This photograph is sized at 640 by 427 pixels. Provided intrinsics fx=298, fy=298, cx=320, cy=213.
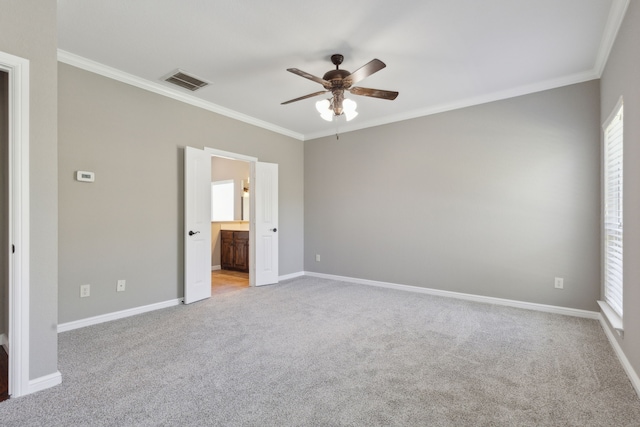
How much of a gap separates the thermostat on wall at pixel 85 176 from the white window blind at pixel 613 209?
4887 mm

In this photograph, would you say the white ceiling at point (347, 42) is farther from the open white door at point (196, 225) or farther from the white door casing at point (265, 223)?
the white door casing at point (265, 223)

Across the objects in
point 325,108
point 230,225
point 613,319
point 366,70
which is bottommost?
point 613,319

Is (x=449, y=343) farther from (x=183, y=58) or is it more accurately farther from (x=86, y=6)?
(x=86, y=6)

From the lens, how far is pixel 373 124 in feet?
16.2

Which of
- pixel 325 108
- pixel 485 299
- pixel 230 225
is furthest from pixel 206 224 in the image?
pixel 485 299

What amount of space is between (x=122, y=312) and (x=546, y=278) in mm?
4940

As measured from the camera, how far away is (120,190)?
3357mm

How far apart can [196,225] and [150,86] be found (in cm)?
179

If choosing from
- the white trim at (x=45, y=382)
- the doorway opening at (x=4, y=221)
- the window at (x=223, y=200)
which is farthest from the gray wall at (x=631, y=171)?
the window at (x=223, y=200)

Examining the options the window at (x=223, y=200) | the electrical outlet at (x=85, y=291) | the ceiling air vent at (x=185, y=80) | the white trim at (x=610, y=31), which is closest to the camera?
the white trim at (x=610, y=31)

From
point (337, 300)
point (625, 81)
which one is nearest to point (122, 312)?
point (337, 300)

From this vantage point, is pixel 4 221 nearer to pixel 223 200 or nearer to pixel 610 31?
pixel 223 200

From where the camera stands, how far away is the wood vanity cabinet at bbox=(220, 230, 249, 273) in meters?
6.04

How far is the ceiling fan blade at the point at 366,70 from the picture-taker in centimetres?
234
